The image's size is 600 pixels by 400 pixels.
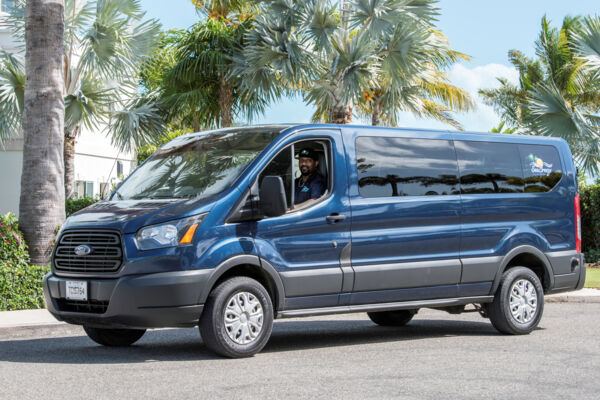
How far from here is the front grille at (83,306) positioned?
323 inches

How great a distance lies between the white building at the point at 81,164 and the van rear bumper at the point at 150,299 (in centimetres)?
1670

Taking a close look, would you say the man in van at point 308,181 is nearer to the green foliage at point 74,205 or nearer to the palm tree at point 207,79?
the green foliage at point 74,205

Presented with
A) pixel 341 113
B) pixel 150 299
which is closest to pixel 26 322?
pixel 150 299

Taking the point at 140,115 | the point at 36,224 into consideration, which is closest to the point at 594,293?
the point at 36,224

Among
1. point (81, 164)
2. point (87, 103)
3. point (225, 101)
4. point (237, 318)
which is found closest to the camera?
point (237, 318)

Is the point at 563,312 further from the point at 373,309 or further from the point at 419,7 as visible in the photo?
the point at 419,7

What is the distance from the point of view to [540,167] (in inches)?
432

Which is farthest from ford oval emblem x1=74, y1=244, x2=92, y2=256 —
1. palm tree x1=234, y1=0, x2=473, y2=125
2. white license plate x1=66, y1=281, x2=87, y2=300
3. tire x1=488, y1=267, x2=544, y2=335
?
palm tree x1=234, y1=0, x2=473, y2=125

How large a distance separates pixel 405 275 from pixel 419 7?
43.9ft

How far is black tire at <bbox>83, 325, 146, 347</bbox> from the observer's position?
9.37 meters

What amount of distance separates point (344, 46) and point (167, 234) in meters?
14.0

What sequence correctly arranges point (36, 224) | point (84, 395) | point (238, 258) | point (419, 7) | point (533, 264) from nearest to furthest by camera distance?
point (84, 395) < point (238, 258) < point (533, 264) < point (36, 224) < point (419, 7)

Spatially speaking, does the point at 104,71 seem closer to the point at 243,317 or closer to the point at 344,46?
the point at 344,46

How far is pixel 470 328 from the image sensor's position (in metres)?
11.3
